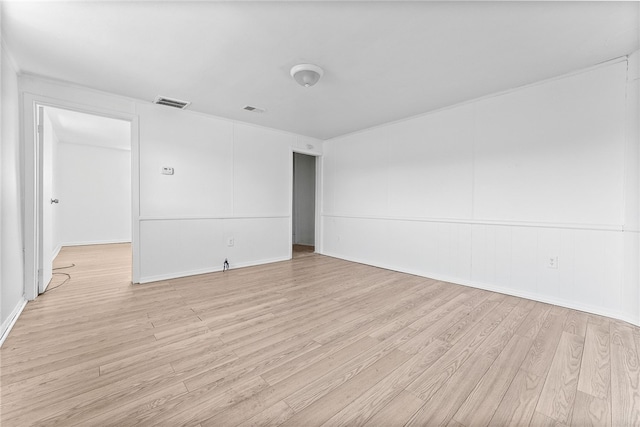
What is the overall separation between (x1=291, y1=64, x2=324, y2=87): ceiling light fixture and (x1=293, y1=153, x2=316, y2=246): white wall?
446 cm

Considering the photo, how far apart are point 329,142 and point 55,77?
408cm

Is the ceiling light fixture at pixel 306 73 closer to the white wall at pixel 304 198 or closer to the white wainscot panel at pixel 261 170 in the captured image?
the white wainscot panel at pixel 261 170

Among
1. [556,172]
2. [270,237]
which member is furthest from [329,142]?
[556,172]

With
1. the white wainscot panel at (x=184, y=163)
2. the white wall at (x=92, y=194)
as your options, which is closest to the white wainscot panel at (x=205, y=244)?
the white wainscot panel at (x=184, y=163)

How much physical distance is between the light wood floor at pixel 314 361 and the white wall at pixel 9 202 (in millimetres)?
203

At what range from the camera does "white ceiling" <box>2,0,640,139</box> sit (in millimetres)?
1841

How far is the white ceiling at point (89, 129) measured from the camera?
15.0ft

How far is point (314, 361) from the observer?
1.75 meters

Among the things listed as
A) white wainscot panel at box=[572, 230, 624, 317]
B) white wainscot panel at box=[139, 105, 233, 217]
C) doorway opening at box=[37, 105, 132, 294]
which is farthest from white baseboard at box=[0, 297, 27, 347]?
white wainscot panel at box=[572, 230, 624, 317]

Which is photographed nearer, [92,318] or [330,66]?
[92,318]

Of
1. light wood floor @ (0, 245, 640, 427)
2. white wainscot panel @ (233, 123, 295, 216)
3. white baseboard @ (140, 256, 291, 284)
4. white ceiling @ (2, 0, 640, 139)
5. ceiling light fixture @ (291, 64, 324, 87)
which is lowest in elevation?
light wood floor @ (0, 245, 640, 427)

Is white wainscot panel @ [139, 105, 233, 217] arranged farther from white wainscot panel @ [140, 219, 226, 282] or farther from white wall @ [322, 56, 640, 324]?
white wall @ [322, 56, 640, 324]

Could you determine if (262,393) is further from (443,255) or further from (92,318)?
(443,255)

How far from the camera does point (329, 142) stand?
5.57m
